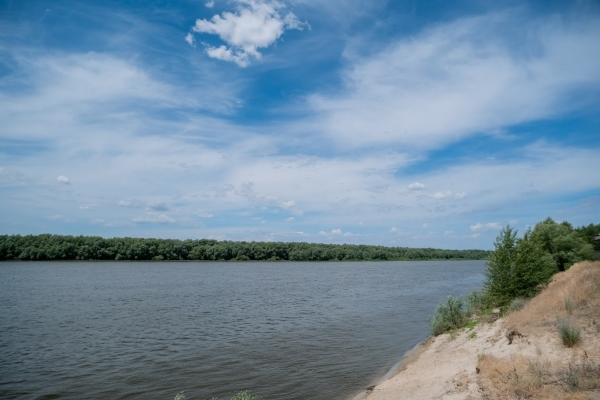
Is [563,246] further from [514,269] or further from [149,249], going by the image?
[149,249]

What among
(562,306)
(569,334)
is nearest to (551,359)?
(569,334)

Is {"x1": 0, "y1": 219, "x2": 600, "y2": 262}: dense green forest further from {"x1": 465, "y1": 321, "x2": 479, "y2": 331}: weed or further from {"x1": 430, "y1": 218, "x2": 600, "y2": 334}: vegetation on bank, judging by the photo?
{"x1": 465, "y1": 321, "x2": 479, "y2": 331}: weed

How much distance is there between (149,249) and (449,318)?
110 meters

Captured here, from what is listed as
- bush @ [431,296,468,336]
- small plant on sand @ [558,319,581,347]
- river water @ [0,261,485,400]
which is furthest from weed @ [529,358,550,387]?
bush @ [431,296,468,336]

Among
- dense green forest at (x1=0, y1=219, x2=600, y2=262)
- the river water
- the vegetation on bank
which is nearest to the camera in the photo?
the river water

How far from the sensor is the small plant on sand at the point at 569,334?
12.3m

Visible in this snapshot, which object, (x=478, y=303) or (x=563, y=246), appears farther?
(x=563, y=246)

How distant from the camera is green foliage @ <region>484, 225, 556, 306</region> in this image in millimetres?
23594

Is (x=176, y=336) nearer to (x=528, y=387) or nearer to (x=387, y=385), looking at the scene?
(x=387, y=385)

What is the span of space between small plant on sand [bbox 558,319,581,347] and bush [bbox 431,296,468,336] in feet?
37.6

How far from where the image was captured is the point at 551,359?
1193cm

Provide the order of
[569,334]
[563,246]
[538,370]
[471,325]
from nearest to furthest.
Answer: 1. [538,370]
2. [569,334]
3. [471,325]
4. [563,246]

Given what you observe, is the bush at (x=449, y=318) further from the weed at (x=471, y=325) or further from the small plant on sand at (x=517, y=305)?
the small plant on sand at (x=517, y=305)

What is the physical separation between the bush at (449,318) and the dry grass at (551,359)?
6.27 meters
